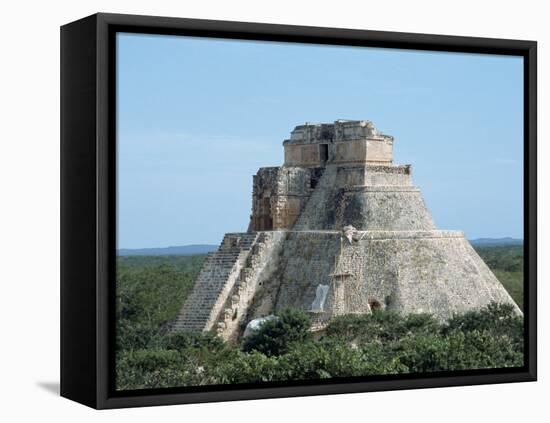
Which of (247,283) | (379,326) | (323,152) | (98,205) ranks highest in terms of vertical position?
(323,152)

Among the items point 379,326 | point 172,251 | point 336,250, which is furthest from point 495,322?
point 172,251

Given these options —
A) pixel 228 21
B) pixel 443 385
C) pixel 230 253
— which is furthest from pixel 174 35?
pixel 443 385

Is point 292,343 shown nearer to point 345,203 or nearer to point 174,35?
point 345,203

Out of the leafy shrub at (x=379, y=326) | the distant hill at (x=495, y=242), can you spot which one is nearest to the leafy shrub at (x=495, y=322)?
the leafy shrub at (x=379, y=326)

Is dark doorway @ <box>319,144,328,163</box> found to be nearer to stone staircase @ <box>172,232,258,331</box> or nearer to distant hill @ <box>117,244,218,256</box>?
stone staircase @ <box>172,232,258,331</box>

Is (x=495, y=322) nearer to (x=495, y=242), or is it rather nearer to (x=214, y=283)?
(x=495, y=242)

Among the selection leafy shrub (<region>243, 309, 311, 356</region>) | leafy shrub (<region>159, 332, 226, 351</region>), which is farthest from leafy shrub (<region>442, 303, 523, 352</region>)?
leafy shrub (<region>159, 332, 226, 351</region>)

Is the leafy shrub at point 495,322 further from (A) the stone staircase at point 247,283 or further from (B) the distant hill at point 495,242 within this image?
(A) the stone staircase at point 247,283

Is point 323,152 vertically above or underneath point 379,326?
above
